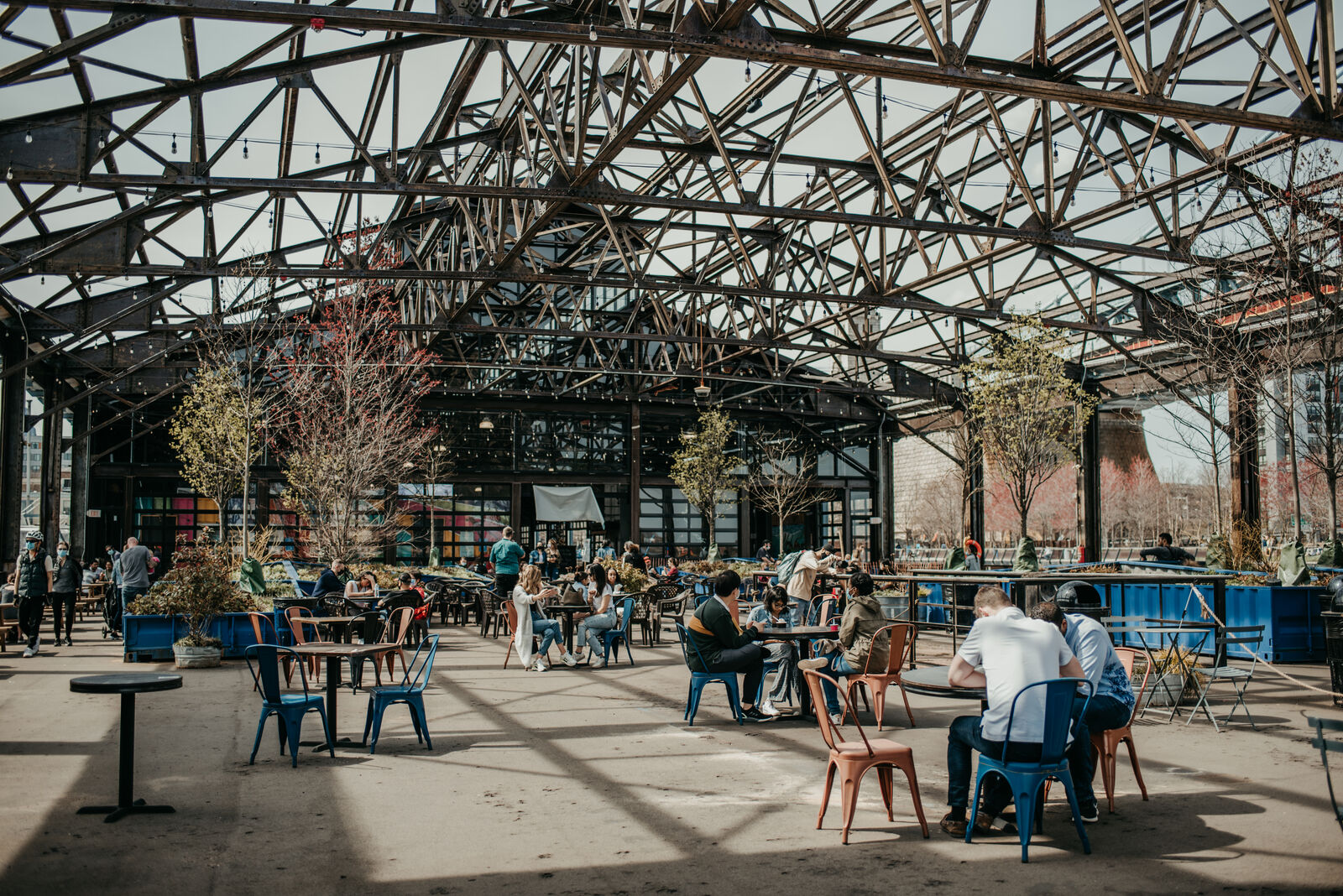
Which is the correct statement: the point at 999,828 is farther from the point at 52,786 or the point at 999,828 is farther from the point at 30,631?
the point at 30,631

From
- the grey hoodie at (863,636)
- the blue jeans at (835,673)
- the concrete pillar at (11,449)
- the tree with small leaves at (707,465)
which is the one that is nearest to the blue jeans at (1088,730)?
the grey hoodie at (863,636)

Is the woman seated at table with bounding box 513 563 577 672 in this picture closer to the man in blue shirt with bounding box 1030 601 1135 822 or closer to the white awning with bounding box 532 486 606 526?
the man in blue shirt with bounding box 1030 601 1135 822

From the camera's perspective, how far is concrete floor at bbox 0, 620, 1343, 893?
441 cm

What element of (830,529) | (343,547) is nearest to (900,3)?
(343,547)

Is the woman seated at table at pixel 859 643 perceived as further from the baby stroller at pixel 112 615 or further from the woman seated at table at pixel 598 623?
the baby stroller at pixel 112 615

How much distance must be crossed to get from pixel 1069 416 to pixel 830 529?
57.4 feet

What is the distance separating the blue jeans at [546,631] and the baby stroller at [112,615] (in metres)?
7.97

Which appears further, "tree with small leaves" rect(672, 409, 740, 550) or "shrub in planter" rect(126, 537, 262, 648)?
"tree with small leaves" rect(672, 409, 740, 550)

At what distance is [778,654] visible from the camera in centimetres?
923

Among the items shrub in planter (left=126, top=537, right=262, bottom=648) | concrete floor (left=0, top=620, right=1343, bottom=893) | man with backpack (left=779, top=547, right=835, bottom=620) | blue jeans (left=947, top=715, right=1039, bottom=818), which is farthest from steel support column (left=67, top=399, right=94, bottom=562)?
blue jeans (left=947, top=715, right=1039, bottom=818)

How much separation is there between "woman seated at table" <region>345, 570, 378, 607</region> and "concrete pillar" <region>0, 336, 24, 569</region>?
8543mm

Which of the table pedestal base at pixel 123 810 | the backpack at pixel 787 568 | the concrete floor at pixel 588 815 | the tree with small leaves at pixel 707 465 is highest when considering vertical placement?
the tree with small leaves at pixel 707 465

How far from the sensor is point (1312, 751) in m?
6.91

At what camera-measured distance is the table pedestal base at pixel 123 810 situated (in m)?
5.39
